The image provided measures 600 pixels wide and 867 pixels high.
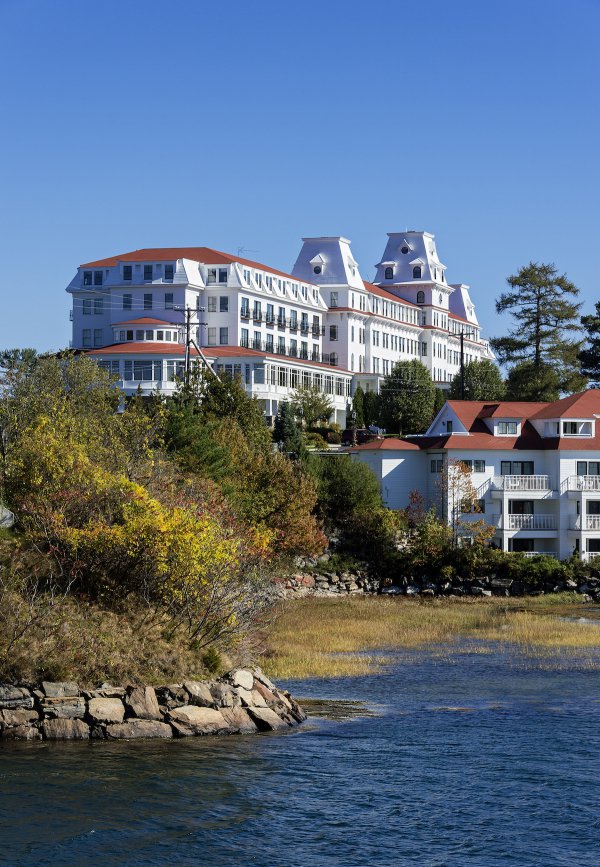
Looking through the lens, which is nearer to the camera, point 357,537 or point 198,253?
point 357,537

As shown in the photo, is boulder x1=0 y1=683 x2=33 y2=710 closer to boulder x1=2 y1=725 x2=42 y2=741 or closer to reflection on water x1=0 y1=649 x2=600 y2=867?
boulder x1=2 y1=725 x2=42 y2=741

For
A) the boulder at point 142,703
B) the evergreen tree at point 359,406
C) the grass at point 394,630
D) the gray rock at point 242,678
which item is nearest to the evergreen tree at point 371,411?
the evergreen tree at point 359,406

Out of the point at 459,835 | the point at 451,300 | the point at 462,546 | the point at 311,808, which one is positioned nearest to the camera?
the point at 459,835

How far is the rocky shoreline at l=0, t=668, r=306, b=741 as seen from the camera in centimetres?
2889

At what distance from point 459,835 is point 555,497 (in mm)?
52911

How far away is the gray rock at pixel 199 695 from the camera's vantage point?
3036cm

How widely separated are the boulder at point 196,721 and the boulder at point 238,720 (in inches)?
4.6

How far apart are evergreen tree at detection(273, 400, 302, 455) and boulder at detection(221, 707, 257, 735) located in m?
50.7

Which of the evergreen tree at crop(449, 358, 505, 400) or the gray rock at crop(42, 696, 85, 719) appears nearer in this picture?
the gray rock at crop(42, 696, 85, 719)

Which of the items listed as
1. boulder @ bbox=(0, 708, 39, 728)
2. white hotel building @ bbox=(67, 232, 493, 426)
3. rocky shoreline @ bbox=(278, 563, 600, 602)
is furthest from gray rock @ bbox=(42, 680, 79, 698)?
white hotel building @ bbox=(67, 232, 493, 426)

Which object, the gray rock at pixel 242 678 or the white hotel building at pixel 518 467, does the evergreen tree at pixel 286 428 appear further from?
the gray rock at pixel 242 678

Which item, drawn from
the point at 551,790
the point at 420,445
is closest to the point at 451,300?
the point at 420,445

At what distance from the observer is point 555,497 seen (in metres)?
73.9

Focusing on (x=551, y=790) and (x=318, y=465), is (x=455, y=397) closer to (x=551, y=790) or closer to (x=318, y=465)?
(x=318, y=465)
